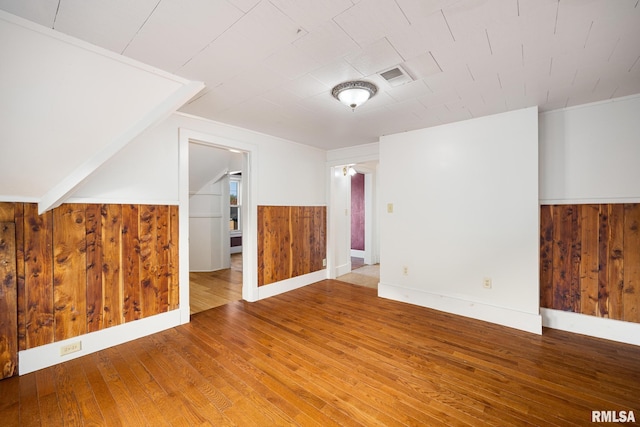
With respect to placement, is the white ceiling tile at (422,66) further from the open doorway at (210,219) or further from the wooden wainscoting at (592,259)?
the open doorway at (210,219)

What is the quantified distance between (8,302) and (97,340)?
72 cm

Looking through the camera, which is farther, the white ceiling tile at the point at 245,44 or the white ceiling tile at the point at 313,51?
the white ceiling tile at the point at 313,51

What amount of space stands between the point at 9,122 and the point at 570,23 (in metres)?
3.42

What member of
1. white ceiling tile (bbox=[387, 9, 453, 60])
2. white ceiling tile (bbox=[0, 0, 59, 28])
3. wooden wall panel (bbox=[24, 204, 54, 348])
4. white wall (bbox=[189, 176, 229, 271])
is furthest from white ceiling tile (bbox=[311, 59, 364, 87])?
white wall (bbox=[189, 176, 229, 271])

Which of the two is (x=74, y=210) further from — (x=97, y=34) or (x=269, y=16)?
(x=269, y=16)

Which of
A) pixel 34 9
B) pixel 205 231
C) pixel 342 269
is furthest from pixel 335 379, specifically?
pixel 205 231

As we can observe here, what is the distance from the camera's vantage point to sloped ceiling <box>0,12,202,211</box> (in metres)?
1.40

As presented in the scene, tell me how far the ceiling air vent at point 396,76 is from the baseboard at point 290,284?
10.3ft

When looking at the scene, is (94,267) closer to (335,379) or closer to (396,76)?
(335,379)

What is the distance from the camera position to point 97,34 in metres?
1.55

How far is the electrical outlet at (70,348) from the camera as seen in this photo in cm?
222

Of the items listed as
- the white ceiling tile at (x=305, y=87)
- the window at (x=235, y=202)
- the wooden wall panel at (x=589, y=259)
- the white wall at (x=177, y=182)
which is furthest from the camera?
the window at (x=235, y=202)

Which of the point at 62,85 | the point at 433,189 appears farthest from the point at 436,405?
the point at 62,85

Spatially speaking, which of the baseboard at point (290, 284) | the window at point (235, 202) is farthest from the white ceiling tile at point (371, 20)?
the window at point (235, 202)
